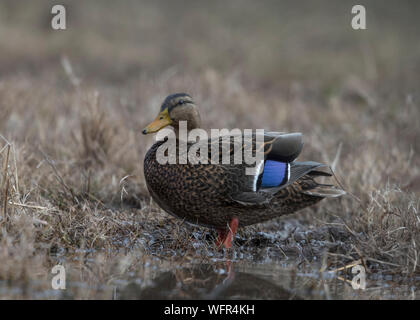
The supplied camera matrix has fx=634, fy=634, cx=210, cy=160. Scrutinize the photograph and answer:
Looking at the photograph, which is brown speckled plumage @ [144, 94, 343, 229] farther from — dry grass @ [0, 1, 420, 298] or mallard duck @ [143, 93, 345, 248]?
dry grass @ [0, 1, 420, 298]

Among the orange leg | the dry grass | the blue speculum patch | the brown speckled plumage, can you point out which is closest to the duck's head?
the brown speckled plumage

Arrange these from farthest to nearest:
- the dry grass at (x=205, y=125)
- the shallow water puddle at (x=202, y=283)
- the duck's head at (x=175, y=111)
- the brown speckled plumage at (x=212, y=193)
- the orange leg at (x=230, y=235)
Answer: the duck's head at (x=175, y=111)
the orange leg at (x=230, y=235)
the brown speckled plumage at (x=212, y=193)
the dry grass at (x=205, y=125)
the shallow water puddle at (x=202, y=283)

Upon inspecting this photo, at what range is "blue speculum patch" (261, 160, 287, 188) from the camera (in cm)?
421

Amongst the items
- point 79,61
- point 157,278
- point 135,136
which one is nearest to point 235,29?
point 79,61

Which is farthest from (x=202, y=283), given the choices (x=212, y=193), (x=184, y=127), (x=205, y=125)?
(x=205, y=125)

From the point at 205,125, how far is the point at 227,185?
303cm

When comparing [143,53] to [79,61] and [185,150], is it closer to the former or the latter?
[79,61]

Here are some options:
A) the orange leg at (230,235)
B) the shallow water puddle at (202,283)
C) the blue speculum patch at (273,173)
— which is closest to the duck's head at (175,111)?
the blue speculum patch at (273,173)

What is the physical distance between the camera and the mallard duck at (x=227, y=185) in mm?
4031

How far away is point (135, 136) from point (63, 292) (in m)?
3.39

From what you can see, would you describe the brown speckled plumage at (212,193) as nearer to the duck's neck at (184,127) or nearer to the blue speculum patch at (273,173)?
the blue speculum patch at (273,173)

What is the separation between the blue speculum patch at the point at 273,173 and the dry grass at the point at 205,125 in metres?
0.39

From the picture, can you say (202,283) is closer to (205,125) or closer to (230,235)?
(230,235)

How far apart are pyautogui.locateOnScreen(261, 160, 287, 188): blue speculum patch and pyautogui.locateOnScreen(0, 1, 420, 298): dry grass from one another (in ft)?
1.28
